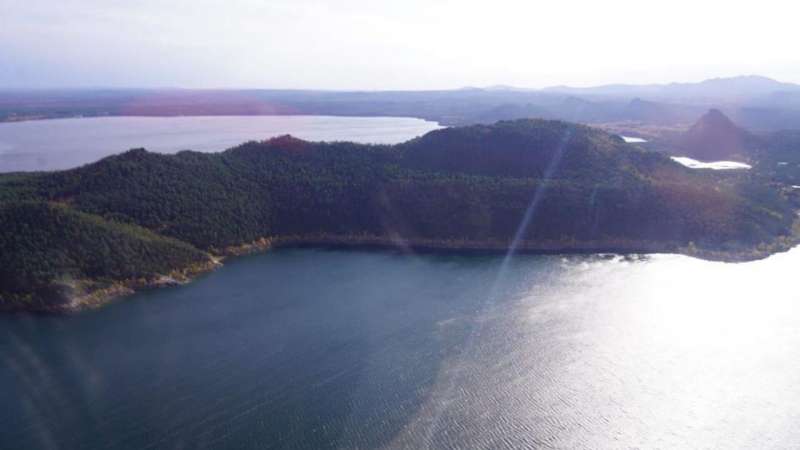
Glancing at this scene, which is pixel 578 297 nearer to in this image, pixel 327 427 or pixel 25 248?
pixel 327 427

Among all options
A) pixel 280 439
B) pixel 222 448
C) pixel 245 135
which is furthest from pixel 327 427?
pixel 245 135

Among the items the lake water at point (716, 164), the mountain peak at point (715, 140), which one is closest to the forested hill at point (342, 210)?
the lake water at point (716, 164)

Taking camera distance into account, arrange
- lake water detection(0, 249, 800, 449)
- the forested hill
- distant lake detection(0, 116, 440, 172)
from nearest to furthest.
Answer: lake water detection(0, 249, 800, 449)
the forested hill
distant lake detection(0, 116, 440, 172)

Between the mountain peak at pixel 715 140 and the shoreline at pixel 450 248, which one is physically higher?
the mountain peak at pixel 715 140

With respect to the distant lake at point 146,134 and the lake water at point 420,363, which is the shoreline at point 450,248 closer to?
the lake water at point 420,363

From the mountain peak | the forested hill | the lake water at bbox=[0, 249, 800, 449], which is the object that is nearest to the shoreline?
the forested hill

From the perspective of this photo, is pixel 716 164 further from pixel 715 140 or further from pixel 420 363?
pixel 420 363

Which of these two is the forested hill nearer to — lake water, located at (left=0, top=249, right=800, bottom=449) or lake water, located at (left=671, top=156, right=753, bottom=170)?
lake water, located at (left=0, top=249, right=800, bottom=449)
